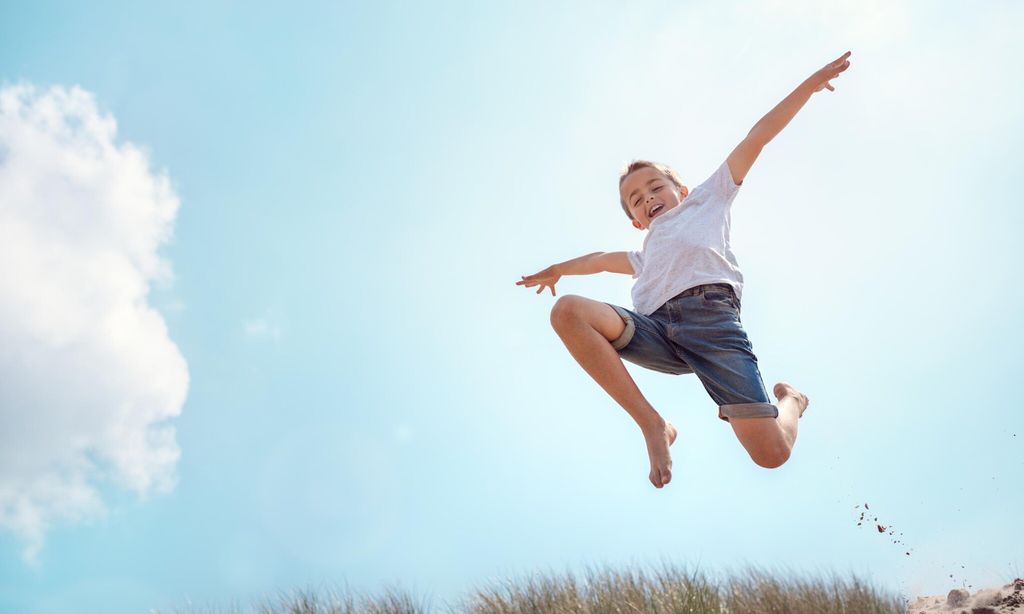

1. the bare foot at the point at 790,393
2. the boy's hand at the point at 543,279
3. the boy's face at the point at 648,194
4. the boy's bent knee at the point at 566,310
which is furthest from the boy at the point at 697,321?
the boy's hand at the point at 543,279

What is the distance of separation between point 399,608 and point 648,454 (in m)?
2.99

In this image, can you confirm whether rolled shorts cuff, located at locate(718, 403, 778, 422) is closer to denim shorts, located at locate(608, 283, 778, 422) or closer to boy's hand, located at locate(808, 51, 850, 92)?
denim shorts, located at locate(608, 283, 778, 422)

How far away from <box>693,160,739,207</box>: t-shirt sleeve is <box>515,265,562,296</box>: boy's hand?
47.3 inches

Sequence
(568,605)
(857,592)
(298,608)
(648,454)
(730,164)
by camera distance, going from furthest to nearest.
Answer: (857,592)
(298,608)
(568,605)
(730,164)
(648,454)

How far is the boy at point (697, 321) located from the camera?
3.65 metres

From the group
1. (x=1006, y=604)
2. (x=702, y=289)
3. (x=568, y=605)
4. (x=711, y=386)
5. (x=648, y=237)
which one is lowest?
(x=1006, y=604)

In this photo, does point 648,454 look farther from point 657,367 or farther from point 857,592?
point 857,592

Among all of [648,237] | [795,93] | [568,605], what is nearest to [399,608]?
[568,605]

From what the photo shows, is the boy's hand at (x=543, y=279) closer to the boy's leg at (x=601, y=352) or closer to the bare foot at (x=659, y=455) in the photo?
the boy's leg at (x=601, y=352)

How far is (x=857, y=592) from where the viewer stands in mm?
6762

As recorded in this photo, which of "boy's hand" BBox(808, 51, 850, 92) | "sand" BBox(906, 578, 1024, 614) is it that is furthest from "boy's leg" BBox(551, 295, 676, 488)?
"sand" BBox(906, 578, 1024, 614)

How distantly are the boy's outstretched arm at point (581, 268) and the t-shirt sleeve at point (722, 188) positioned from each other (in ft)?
2.40

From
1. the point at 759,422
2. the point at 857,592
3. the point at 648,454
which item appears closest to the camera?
the point at 648,454

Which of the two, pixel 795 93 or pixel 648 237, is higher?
pixel 795 93
